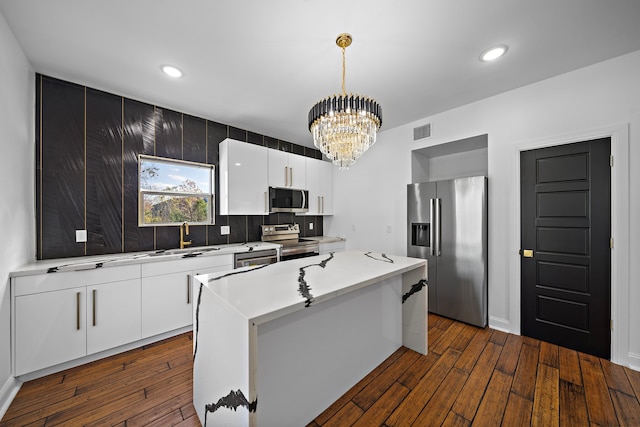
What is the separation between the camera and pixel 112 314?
2.24m

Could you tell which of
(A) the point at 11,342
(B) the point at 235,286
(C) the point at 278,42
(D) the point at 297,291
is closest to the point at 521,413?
(D) the point at 297,291

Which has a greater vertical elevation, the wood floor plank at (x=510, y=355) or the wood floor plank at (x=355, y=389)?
the wood floor plank at (x=355, y=389)

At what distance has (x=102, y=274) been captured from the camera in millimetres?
2201

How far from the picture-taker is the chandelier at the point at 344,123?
5.73ft

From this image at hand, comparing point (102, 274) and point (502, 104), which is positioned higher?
point (502, 104)

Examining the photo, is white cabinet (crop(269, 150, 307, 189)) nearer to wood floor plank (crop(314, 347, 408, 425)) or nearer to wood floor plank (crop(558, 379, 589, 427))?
wood floor plank (crop(314, 347, 408, 425))

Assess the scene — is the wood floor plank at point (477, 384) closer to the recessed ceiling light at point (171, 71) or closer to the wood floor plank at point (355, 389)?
the wood floor plank at point (355, 389)

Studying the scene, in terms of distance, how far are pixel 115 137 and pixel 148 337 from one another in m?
2.16

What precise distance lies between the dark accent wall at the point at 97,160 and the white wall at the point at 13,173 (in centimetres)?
10

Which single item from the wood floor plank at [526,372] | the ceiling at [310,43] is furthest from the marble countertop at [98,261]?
the wood floor plank at [526,372]

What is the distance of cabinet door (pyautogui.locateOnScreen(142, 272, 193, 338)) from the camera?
243 cm

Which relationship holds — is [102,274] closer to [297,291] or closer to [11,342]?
[11,342]

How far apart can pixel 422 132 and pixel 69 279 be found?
415 cm

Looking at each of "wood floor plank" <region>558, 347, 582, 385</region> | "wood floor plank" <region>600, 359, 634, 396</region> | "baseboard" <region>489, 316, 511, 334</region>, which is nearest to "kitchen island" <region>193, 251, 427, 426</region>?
"wood floor plank" <region>558, 347, 582, 385</region>
